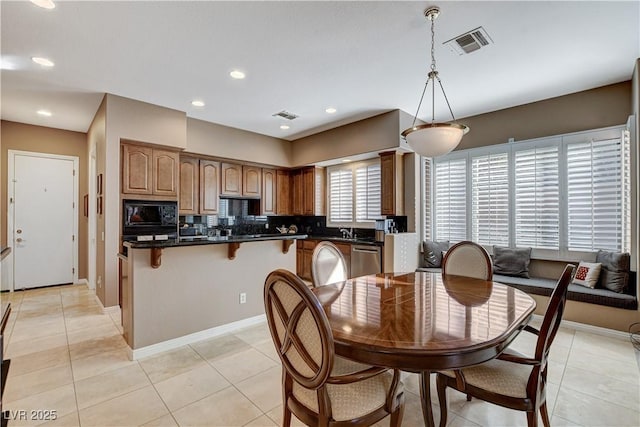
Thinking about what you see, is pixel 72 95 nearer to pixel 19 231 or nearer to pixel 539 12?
pixel 19 231

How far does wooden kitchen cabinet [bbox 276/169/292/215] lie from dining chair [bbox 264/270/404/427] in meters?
4.99

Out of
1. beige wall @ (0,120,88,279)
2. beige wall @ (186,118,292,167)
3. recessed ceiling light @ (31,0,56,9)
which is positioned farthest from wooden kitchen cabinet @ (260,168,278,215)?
recessed ceiling light @ (31,0,56,9)

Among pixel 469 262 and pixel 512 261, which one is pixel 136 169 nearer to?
pixel 469 262

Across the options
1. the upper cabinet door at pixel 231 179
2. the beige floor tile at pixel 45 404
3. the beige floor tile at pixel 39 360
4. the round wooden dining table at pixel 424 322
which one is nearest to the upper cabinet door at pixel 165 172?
the upper cabinet door at pixel 231 179

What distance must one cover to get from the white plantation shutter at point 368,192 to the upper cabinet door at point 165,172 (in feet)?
9.85

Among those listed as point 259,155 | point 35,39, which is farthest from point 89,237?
point 35,39

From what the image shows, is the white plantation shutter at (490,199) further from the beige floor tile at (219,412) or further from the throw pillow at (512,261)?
the beige floor tile at (219,412)

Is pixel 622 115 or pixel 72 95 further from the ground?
pixel 72 95

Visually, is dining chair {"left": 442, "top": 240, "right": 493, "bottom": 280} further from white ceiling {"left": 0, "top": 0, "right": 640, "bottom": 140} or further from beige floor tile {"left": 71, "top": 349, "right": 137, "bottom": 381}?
beige floor tile {"left": 71, "top": 349, "right": 137, "bottom": 381}

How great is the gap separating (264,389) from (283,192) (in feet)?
Result: 14.8

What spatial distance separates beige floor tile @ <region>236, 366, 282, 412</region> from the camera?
2.16 meters

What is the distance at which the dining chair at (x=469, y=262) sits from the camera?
2766 millimetres

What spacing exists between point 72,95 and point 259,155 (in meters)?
2.79

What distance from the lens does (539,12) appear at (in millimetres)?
2355
